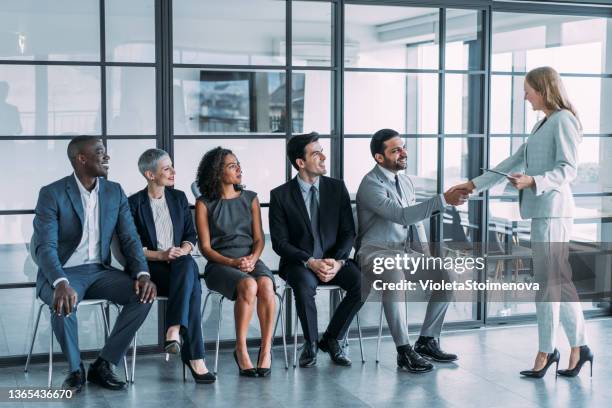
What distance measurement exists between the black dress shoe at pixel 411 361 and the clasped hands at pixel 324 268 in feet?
1.93

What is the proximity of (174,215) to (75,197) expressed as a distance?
2.06 ft

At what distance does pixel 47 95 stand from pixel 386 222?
2.16m

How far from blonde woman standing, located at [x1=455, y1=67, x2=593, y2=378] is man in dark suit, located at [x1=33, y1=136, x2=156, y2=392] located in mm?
2135

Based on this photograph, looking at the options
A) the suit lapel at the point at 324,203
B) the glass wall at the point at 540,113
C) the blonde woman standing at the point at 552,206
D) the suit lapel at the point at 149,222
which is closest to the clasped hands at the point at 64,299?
the suit lapel at the point at 149,222

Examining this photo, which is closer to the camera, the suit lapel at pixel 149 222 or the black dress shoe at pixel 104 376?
the black dress shoe at pixel 104 376

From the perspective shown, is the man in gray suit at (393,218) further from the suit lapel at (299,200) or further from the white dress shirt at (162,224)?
the white dress shirt at (162,224)

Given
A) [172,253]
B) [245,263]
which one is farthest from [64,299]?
[245,263]

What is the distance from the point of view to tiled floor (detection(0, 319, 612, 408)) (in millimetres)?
4684

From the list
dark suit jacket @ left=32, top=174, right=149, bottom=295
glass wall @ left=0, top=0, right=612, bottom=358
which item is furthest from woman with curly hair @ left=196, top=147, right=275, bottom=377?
dark suit jacket @ left=32, top=174, right=149, bottom=295

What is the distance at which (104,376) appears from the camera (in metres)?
4.90

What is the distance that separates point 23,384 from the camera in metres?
5.04

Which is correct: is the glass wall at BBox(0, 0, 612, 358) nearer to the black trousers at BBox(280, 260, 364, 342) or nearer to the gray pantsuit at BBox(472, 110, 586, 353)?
the black trousers at BBox(280, 260, 364, 342)

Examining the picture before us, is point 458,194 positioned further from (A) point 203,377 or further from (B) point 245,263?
(A) point 203,377

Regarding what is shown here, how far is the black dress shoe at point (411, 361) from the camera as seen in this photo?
5.24 metres
